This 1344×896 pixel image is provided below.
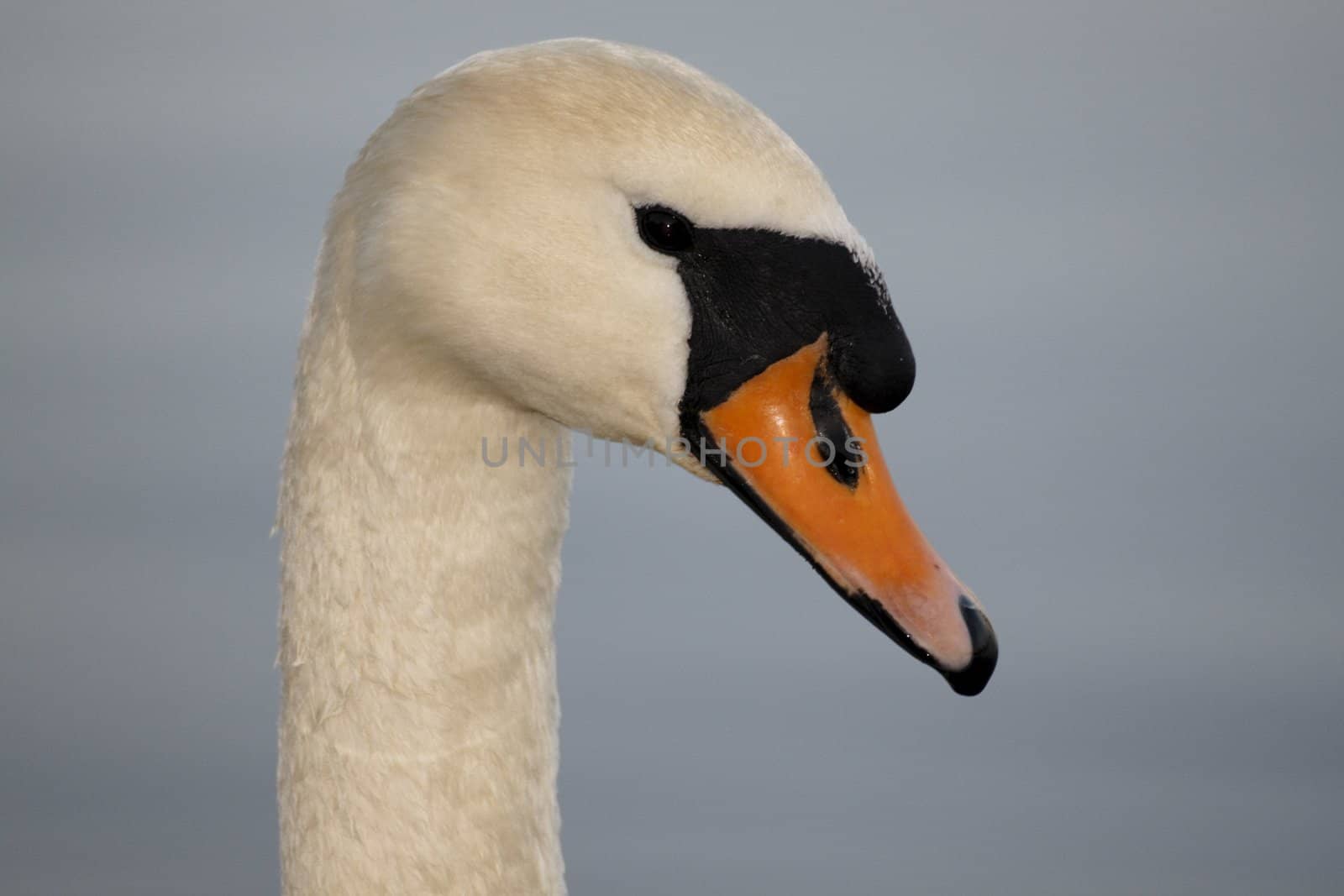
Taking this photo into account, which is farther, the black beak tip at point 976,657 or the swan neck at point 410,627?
the swan neck at point 410,627

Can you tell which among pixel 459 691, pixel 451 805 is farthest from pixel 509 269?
pixel 451 805

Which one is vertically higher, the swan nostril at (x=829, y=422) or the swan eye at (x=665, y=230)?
the swan eye at (x=665, y=230)

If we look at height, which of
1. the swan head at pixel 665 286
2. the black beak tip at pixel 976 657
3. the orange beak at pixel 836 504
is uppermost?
the swan head at pixel 665 286

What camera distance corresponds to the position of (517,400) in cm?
221

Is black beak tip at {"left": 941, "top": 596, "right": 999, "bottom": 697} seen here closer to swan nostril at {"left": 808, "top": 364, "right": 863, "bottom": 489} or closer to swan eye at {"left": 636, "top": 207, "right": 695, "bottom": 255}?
swan nostril at {"left": 808, "top": 364, "right": 863, "bottom": 489}

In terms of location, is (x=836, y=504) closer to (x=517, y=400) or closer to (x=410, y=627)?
(x=517, y=400)

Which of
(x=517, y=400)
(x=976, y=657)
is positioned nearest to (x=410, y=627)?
(x=517, y=400)

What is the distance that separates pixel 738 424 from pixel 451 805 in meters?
0.62

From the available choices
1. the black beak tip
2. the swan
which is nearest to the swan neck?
the swan

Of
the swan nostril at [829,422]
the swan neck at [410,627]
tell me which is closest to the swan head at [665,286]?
the swan nostril at [829,422]

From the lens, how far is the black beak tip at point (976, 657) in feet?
6.87

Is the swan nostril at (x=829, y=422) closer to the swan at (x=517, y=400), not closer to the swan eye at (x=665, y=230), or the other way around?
the swan at (x=517, y=400)

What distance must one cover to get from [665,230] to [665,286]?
63 mm

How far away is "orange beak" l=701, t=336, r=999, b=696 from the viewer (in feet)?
6.89
